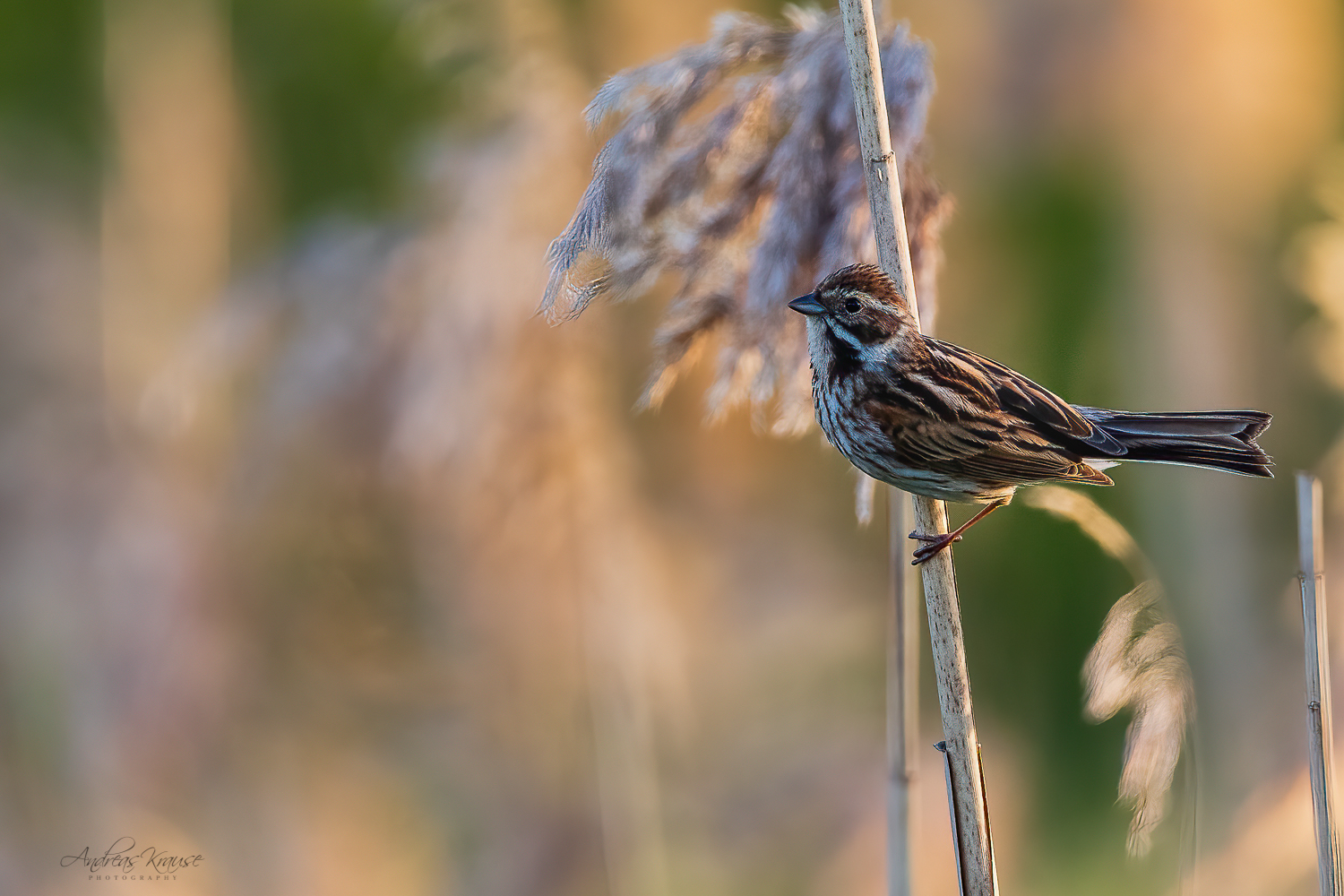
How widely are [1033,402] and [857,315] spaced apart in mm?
413

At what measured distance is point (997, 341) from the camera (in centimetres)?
306

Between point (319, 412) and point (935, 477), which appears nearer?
point (935, 477)

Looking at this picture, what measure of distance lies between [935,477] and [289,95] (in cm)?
253

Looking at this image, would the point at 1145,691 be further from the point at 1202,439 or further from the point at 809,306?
the point at 809,306

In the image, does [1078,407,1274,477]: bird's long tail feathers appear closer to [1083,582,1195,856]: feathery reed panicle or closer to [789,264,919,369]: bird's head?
[1083,582,1195,856]: feathery reed panicle

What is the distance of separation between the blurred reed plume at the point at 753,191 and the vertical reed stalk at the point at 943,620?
256 millimetres

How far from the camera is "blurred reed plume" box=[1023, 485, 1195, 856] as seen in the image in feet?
4.18

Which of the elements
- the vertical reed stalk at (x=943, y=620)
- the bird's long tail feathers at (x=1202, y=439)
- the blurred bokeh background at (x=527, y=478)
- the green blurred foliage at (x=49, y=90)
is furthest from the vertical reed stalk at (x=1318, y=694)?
the green blurred foliage at (x=49, y=90)

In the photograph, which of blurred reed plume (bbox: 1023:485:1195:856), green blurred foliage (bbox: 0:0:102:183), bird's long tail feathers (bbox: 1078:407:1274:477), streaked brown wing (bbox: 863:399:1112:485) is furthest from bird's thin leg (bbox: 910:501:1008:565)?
green blurred foliage (bbox: 0:0:102:183)

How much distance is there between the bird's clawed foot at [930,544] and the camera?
1341 millimetres

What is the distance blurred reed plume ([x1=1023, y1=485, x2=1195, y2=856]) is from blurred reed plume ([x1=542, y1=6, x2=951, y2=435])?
568 millimetres

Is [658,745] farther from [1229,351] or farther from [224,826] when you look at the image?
[1229,351]

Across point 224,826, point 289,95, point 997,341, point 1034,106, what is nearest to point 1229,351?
point 997,341

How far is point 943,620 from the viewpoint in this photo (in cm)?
127
